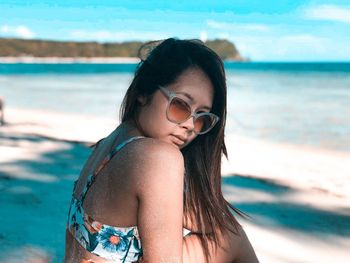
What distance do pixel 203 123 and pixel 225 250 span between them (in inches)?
18.3

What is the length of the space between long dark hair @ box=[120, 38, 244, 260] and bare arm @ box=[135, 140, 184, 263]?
0.26 m

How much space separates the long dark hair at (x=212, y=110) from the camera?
153 centimetres

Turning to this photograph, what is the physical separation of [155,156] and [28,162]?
412cm

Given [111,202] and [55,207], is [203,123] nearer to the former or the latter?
[111,202]

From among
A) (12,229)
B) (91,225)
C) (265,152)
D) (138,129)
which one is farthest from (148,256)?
(265,152)

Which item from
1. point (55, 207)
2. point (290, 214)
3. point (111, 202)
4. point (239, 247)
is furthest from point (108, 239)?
point (290, 214)

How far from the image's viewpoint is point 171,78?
4.98ft

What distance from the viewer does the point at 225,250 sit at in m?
1.84

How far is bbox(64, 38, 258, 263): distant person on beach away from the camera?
1.34 meters

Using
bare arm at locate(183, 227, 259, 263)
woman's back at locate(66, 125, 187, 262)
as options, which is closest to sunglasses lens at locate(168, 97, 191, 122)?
woman's back at locate(66, 125, 187, 262)

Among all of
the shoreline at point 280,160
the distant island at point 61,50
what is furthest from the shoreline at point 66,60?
the shoreline at point 280,160

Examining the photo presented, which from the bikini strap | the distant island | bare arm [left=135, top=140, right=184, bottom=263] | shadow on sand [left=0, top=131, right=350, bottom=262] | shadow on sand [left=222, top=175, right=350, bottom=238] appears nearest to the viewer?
bare arm [left=135, top=140, right=184, bottom=263]

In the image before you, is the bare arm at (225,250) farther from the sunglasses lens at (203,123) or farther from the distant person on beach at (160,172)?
the sunglasses lens at (203,123)

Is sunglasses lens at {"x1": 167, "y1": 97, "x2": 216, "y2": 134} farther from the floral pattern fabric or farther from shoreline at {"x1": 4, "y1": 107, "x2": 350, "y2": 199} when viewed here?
shoreline at {"x1": 4, "y1": 107, "x2": 350, "y2": 199}
